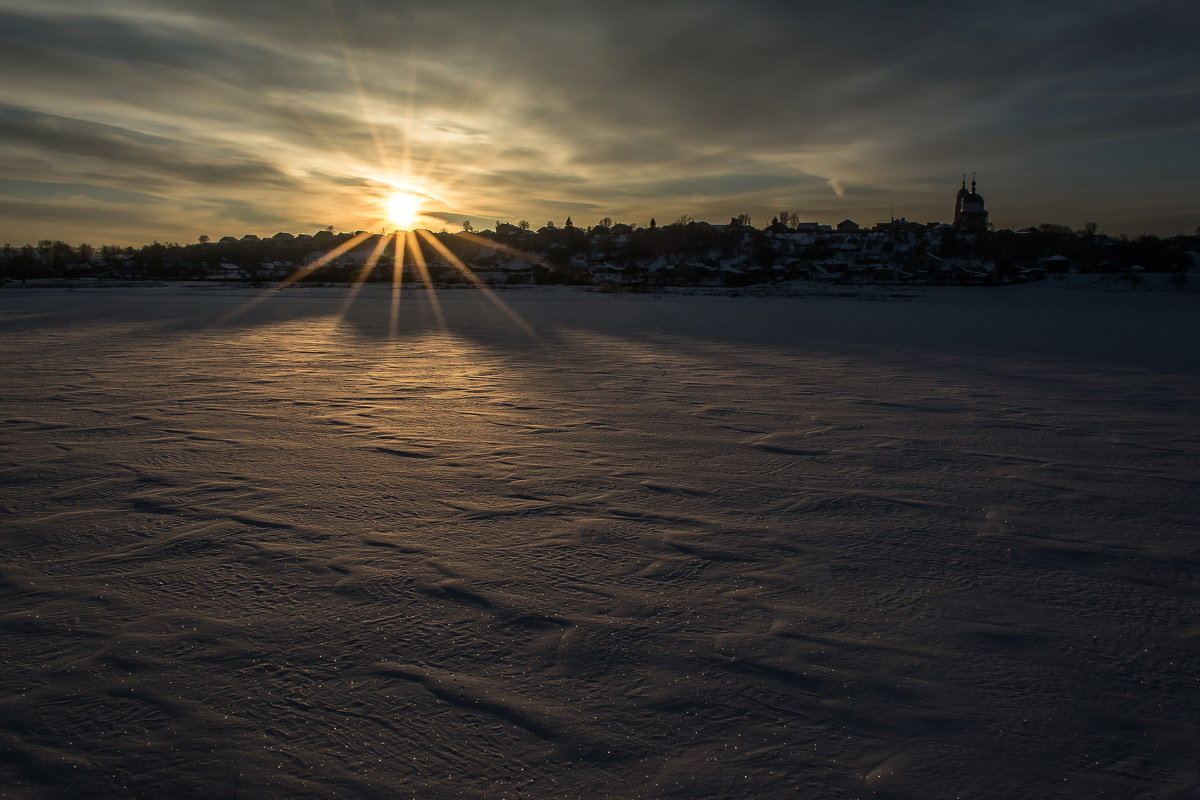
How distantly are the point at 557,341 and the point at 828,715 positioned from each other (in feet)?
35.4

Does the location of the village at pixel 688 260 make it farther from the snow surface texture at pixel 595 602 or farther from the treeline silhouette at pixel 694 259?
the snow surface texture at pixel 595 602

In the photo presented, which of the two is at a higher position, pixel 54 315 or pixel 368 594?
pixel 54 315

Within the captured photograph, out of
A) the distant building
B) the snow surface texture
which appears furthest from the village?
the snow surface texture

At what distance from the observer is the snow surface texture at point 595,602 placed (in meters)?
1.76

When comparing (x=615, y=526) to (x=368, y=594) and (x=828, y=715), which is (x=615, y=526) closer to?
(x=368, y=594)

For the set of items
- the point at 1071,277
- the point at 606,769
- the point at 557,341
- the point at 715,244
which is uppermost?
the point at 715,244

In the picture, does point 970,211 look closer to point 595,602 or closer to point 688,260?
point 688,260

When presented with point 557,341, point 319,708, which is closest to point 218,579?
point 319,708

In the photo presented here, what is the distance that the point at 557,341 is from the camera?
1241 cm

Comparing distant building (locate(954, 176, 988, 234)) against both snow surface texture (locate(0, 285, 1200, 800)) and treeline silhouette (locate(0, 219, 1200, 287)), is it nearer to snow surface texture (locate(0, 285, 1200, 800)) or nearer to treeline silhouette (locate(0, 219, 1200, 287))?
treeline silhouette (locate(0, 219, 1200, 287))

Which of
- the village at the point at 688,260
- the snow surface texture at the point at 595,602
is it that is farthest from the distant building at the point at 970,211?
the snow surface texture at the point at 595,602

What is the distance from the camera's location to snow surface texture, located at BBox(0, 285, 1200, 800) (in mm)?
1757

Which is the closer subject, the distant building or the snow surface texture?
the snow surface texture

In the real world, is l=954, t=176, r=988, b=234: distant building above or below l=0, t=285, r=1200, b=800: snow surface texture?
above
